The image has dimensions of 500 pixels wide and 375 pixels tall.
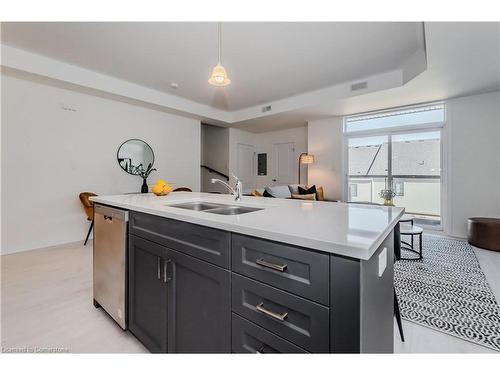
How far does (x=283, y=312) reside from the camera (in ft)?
2.77

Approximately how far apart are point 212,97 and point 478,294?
17.0 ft

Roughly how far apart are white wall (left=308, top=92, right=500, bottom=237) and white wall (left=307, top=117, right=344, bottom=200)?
204 cm

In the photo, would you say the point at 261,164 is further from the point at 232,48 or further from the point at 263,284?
the point at 263,284

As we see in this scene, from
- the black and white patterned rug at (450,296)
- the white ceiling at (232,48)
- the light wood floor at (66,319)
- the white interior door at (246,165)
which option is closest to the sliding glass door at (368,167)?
the white ceiling at (232,48)

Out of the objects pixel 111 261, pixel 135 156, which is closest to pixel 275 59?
pixel 135 156

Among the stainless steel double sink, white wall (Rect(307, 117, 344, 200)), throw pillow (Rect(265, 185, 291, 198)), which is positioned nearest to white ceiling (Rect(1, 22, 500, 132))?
white wall (Rect(307, 117, 344, 200))

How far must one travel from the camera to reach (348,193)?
5.84 meters

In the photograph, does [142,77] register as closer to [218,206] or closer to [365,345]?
[218,206]

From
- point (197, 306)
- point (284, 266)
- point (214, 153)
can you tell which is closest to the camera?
point (284, 266)

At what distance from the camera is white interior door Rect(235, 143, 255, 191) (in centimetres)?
728

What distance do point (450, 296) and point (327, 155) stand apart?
423cm

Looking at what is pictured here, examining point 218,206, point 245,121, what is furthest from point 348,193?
point 218,206

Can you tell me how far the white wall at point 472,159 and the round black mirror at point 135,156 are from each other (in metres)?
5.85
